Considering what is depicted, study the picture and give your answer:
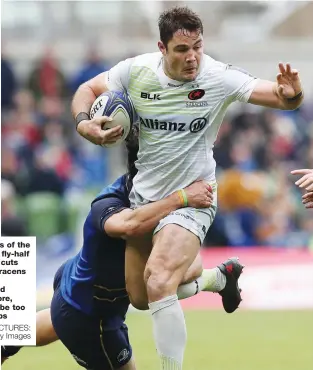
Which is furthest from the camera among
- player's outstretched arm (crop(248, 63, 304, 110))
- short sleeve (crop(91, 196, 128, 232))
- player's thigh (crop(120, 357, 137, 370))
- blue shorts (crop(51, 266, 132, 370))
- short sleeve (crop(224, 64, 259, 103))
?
player's thigh (crop(120, 357, 137, 370))

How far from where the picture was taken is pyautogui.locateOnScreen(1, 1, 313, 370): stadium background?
14.0 meters

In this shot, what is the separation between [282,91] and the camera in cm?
686

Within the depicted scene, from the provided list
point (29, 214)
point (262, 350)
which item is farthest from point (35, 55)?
point (262, 350)

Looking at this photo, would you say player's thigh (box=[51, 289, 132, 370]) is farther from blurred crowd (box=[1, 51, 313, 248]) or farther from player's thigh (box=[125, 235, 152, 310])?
blurred crowd (box=[1, 51, 313, 248])

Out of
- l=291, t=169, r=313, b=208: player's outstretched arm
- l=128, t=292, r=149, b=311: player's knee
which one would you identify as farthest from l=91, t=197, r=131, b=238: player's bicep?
l=291, t=169, r=313, b=208: player's outstretched arm

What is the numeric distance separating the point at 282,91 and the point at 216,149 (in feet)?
34.9

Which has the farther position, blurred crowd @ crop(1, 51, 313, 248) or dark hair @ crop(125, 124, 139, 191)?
blurred crowd @ crop(1, 51, 313, 248)

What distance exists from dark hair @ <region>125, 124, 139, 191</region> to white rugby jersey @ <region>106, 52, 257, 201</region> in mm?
80

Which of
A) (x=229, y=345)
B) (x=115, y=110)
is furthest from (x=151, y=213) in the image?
(x=229, y=345)

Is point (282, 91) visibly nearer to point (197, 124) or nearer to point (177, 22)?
point (197, 124)

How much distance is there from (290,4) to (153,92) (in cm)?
1326

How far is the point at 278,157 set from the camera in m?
18.7

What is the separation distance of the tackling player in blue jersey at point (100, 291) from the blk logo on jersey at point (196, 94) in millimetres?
519

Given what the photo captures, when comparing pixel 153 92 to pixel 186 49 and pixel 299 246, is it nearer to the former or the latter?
pixel 186 49
